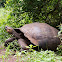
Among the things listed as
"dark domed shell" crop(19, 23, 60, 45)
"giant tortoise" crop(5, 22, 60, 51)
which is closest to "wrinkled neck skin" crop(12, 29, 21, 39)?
"giant tortoise" crop(5, 22, 60, 51)

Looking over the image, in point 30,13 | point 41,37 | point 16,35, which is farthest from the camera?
point 30,13

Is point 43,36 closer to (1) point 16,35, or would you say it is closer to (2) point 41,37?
(2) point 41,37

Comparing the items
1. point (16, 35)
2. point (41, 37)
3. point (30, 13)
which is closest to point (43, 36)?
point (41, 37)

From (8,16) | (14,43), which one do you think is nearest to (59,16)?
(14,43)

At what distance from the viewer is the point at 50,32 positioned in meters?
3.26

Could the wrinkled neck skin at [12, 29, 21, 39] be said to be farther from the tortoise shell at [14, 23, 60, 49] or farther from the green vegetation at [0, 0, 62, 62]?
the tortoise shell at [14, 23, 60, 49]

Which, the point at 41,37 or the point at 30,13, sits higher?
the point at 30,13

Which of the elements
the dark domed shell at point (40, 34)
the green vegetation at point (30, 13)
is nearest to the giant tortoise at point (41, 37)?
the dark domed shell at point (40, 34)

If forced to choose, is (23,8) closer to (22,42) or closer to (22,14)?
(22,14)

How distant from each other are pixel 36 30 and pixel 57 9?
1.42m

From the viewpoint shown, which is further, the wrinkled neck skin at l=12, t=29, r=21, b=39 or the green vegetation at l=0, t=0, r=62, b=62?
the green vegetation at l=0, t=0, r=62, b=62

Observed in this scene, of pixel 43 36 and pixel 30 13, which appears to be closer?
pixel 43 36

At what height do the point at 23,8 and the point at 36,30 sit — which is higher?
the point at 23,8

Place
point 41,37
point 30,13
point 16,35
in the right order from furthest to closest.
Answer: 1. point 30,13
2. point 16,35
3. point 41,37
